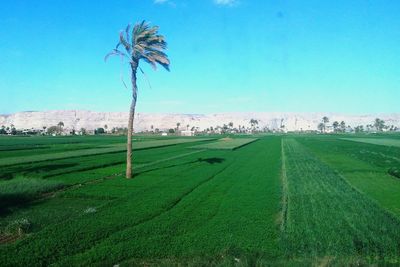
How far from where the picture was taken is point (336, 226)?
43.6 ft

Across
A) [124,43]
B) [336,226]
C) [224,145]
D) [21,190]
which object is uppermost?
[124,43]

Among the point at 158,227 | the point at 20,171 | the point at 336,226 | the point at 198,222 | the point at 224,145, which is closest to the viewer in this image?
the point at 158,227

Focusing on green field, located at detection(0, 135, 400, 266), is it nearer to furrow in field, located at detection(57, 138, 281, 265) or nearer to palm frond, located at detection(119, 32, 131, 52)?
furrow in field, located at detection(57, 138, 281, 265)

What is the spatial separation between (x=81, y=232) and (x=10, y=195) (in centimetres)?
777

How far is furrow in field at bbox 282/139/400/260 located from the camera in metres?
10.8

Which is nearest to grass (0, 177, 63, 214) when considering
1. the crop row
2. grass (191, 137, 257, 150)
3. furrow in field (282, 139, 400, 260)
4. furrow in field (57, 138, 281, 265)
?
the crop row

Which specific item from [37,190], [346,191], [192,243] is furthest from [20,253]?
[346,191]

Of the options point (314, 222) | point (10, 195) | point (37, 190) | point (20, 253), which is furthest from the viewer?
point (37, 190)

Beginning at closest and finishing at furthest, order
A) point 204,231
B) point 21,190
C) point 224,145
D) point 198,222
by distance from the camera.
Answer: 1. point 204,231
2. point 198,222
3. point 21,190
4. point 224,145

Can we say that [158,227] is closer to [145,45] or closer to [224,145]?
[145,45]

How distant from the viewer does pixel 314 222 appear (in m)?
13.8

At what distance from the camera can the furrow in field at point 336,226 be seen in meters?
10.8

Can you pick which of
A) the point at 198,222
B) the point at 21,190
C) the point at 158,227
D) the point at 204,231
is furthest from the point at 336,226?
the point at 21,190

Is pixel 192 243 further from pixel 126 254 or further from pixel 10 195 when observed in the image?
pixel 10 195
